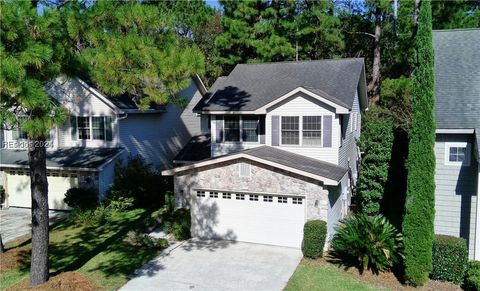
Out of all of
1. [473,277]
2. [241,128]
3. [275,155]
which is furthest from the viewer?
[241,128]

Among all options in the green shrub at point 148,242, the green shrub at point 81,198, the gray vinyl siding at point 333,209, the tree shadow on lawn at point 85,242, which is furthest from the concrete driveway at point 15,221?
the gray vinyl siding at point 333,209

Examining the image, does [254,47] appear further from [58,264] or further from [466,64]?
[58,264]

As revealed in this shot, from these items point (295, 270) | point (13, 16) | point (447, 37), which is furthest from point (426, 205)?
point (13, 16)

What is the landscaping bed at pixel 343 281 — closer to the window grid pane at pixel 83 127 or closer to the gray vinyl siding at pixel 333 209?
the gray vinyl siding at pixel 333 209

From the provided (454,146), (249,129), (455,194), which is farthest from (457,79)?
(249,129)

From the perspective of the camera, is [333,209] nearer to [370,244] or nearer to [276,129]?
[370,244]
